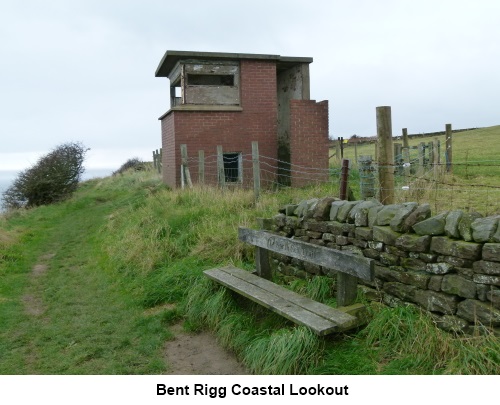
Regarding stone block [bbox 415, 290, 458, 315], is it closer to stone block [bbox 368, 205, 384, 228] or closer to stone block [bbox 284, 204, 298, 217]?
stone block [bbox 368, 205, 384, 228]

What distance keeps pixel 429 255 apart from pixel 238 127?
11.4 metres

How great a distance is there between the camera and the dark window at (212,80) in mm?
15961

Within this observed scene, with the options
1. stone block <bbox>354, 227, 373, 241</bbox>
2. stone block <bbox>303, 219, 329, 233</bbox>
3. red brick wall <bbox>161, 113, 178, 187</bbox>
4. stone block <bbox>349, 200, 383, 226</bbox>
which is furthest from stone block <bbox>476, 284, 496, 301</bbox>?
red brick wall <bbox>161, 113, 178, 187</bbox>

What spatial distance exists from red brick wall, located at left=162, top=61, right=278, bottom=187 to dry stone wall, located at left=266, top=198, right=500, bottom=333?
374 inches

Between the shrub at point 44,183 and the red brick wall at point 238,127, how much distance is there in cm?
838

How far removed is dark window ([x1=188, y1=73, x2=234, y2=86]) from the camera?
16.0 m

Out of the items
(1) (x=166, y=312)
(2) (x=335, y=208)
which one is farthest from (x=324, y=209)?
(1) (x=166, y=312)

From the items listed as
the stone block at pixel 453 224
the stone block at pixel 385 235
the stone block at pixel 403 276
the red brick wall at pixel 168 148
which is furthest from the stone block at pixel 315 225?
the red brick wall at pixel 168 148

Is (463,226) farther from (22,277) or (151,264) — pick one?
(22,277)

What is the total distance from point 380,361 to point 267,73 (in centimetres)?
1242

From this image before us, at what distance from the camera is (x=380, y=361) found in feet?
13.1

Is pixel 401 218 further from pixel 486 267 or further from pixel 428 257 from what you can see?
pixel 486 267

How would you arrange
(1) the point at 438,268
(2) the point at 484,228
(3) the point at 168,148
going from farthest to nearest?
1. (3) the point at 168,148
2. (1) the point at 438,268
3. (2) the point at 484,228

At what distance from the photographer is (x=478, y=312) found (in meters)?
3.82
